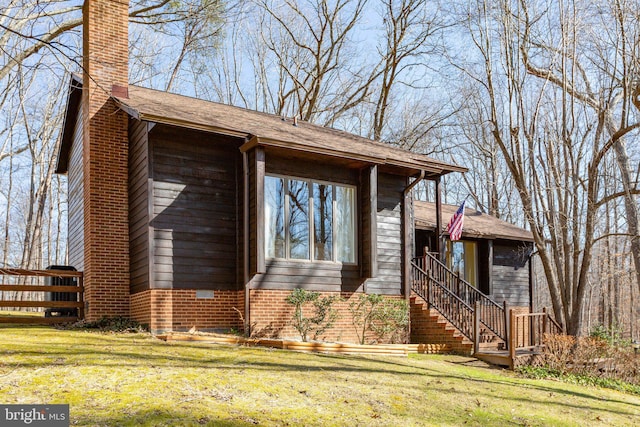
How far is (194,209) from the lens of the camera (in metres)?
12.1

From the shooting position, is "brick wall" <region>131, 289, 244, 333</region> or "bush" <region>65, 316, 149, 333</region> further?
"bush" <region>65, 316, 149, 333</region>

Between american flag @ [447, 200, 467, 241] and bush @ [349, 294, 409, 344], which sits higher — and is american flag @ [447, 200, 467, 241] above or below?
above

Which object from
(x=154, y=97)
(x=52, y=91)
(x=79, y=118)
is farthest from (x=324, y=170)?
(x=52, y=91)

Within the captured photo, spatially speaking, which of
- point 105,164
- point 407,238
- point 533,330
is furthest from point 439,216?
point 105,164

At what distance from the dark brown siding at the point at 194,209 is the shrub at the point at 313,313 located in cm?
131

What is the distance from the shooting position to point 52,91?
99.7ft

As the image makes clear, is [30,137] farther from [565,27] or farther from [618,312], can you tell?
[618,312]

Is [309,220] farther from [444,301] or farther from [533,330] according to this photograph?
[533,330]

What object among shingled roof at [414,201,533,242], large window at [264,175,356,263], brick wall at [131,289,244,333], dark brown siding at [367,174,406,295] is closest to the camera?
brick wall at [131,289,244,333]

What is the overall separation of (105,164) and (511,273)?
14706 millimetres

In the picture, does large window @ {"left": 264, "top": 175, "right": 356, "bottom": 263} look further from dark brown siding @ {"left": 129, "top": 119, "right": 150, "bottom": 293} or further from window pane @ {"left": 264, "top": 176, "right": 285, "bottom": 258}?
dark brown siding @ {"left": 129, "top": 119, "right": 150, "bottom": 293}

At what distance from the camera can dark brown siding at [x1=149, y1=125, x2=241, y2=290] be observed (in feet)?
38.4

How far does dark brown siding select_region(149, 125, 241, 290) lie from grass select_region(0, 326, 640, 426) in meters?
1.80

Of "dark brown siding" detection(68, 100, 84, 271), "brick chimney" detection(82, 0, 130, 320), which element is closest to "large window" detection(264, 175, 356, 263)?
"brick chimney" detection(82, 0, 130, 320)
